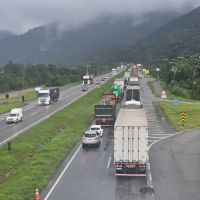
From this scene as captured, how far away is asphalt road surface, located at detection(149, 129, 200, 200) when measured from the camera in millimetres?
30962

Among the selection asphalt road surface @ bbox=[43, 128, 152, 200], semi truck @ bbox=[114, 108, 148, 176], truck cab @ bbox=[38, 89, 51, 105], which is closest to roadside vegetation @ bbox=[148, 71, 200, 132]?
asphalt road surface @ bbox=[43, 128, 152, 200]

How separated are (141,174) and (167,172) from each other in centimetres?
283

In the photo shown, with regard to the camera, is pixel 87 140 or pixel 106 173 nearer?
pixel 106 173

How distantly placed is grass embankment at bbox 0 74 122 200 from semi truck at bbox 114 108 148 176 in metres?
5.37

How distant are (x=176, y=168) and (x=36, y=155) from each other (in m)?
→ 12.9

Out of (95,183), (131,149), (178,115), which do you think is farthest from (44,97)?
(95,183)

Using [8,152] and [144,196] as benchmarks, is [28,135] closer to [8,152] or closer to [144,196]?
[8,152]

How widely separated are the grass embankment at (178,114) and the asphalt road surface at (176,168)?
911 centimetres

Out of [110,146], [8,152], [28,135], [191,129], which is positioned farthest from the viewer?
[191,129]

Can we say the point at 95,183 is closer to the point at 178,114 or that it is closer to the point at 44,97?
the point at 178,114

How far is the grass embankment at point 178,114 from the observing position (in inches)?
2495

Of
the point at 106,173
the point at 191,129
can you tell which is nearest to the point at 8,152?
the point at 106,173

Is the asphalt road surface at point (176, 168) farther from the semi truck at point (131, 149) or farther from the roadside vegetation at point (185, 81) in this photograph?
the roadside vegetation at point (185, 81)

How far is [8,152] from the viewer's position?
44625mm
